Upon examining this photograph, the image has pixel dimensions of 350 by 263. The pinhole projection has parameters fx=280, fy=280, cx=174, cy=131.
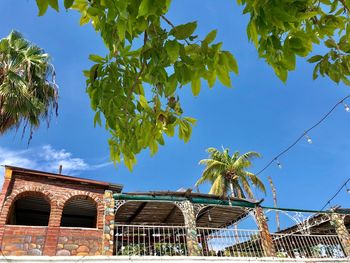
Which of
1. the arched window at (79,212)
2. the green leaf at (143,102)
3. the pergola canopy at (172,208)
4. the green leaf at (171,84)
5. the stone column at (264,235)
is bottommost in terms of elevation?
the green leaf at (171,84)

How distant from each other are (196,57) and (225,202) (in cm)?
1084

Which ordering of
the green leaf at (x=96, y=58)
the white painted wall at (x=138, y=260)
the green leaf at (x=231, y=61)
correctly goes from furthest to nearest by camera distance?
the white painted wall at (x=138, y=260) < the green leaf at (x=96, y=58) < the green leaf at (x=231, y=61)

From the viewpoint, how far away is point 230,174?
22.0 meters

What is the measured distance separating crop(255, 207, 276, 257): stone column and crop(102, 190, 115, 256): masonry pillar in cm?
583

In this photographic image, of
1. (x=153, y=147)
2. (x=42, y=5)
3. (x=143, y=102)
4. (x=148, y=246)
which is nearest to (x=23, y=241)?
(x=148, y=246)

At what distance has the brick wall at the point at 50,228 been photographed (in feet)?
29.7

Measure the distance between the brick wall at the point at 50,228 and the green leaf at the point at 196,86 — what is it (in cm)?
971

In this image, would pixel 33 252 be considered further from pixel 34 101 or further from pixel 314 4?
pixel 314 4

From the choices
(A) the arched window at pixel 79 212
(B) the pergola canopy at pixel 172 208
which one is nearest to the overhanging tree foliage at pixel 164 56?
(B) the pergola canopy at pixel 172 208

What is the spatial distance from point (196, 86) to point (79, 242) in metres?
9.88

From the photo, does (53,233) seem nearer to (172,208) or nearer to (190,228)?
(190,228)

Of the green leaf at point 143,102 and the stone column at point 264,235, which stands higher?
the stone column at point 264,235

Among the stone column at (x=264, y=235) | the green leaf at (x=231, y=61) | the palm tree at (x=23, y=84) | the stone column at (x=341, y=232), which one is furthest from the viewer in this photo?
the stone column at (x=341, y=232)

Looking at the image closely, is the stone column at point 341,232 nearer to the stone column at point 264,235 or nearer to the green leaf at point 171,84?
the stone column at point 264,235
